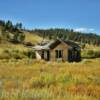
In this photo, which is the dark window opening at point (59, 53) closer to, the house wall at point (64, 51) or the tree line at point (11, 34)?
the house wall at point (64, 51)

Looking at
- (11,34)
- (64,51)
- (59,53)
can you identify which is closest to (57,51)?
(59,53)

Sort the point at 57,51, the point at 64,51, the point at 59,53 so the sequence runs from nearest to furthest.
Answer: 1. the point at 64,51
2. the point at 57,51
3. the point at 59,53

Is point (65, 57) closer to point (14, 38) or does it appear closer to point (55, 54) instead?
point (55, 54)

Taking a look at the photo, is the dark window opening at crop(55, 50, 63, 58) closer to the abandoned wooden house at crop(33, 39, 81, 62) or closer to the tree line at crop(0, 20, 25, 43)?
the abandoned wooden house at crop(33, 39, 81, 62)

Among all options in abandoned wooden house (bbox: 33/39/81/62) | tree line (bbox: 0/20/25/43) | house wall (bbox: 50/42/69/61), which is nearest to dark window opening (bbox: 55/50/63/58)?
abandoned wooden house (bbox: 33/39/81/62)

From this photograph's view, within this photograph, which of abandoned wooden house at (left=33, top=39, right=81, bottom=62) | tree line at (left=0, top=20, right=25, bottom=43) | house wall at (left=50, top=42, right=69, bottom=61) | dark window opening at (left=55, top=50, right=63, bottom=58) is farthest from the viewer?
tree line at (left=0, top=20, right=25, bottom=43)

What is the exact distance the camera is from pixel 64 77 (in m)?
17.8

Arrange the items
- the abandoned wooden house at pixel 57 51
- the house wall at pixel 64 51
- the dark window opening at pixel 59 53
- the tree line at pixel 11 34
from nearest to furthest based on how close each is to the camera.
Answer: the house wall at pixel 64 51 → the abandoned wooden house at pixel 57 51 → the dark window opening at pixel 59 53 → the tree line at pixel 11 34

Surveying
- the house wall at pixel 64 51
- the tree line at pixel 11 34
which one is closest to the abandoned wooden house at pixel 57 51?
the house wall at pixel 64 51

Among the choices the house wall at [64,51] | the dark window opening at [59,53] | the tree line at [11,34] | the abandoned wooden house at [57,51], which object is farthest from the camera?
the tree line at [11,34]

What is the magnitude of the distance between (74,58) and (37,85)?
1913 inches

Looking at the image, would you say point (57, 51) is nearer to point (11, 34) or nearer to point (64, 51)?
point (64, 51)

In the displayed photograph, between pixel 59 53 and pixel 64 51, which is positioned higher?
pixel 64 51

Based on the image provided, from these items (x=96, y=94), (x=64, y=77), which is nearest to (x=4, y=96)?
(x=96, y=94)
